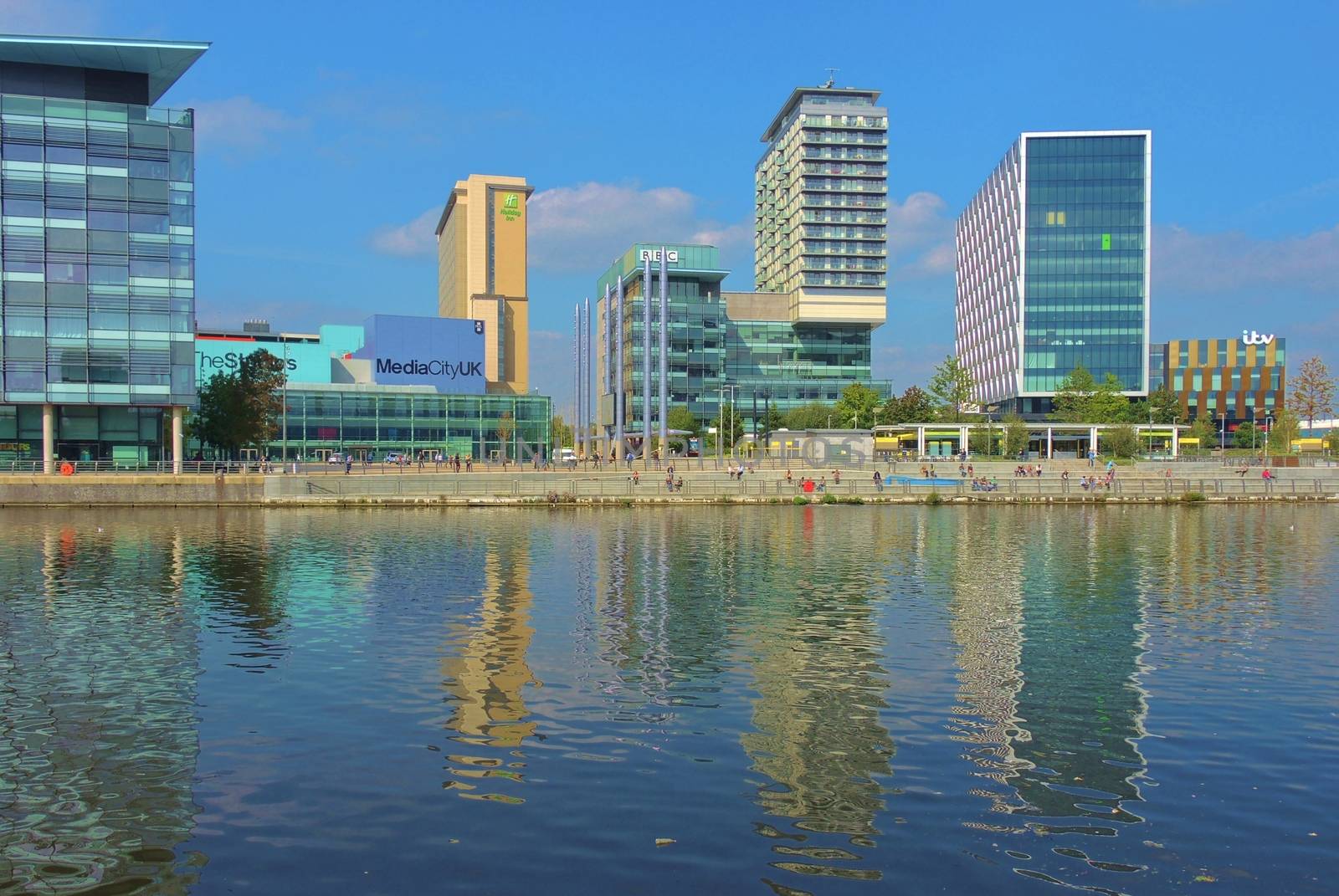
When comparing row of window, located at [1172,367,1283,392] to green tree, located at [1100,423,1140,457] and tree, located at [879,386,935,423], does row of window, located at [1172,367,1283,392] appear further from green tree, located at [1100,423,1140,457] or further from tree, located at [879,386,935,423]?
green tree, located at [1100,423,1140,457]

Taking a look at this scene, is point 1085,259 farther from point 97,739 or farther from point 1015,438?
point 97,739

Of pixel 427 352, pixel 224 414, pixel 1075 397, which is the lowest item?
pixel 224 414

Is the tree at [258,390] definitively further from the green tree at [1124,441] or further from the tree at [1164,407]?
the tree at [1164,407]

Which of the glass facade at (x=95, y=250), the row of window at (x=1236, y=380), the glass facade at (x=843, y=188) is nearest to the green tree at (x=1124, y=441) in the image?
the glass facade at (x=843, y=188)

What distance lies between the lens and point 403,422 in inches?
5615

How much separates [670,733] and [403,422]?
131178 mm

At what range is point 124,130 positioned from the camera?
84000 mm

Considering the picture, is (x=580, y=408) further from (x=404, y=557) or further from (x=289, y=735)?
(x=289, y=735)

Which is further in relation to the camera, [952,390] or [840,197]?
[840,197]

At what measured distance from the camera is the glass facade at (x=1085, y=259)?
144 meters

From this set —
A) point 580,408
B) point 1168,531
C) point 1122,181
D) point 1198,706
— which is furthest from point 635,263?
point 1198,706

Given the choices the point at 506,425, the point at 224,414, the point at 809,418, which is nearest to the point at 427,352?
the point at 506,425

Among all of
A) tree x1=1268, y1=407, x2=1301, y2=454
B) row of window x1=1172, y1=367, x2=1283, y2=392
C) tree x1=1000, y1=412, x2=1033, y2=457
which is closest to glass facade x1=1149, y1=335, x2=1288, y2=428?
row of window x1=1172, y1=367, x2=1283, y2=392

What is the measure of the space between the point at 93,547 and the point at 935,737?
133ft
